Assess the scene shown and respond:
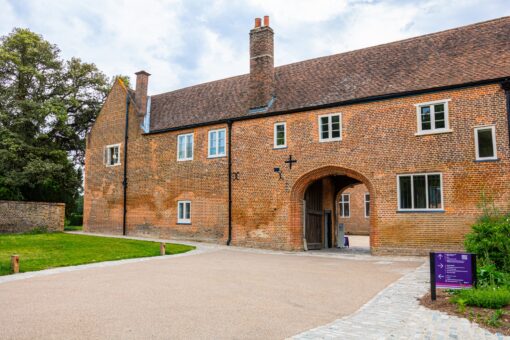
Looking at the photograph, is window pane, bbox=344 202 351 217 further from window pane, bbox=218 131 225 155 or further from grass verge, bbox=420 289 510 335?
grass verge, bbox=420 289 510 335

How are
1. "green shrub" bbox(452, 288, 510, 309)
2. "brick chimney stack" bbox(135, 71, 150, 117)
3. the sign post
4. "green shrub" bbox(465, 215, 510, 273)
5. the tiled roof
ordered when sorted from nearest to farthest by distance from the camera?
"green shrub" bbox(452, 288, 510, 309)
the sign post
"green shrub" bbox(465, 215, 510, 273)
the tiled roof
"brick chimney stack" bbox(135, 71, 150, 117)

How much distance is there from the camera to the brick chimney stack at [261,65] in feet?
70.8

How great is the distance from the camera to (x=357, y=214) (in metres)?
38.7

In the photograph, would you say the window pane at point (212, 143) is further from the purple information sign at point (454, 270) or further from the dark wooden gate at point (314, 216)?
the purple information sign at point (454, 270)

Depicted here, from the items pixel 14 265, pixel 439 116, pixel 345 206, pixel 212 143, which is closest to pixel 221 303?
pixel 14 265

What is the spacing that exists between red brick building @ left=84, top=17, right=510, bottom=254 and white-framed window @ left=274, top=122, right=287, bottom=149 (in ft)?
0.18

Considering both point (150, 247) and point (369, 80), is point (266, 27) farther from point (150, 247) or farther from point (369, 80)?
point (150, 247)

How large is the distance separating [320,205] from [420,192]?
6747 mm

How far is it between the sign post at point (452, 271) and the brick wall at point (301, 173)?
320 inches

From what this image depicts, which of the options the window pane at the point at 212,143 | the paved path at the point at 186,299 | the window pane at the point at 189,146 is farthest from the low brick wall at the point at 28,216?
the paved path at the point at 186,299

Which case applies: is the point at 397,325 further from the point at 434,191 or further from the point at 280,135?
the point at 280,135

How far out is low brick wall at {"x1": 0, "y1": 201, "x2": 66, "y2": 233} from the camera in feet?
77.7

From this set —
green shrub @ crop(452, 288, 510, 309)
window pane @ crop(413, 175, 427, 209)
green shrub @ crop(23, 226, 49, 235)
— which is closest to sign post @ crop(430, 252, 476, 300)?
green shrub @ crop(452, 288, 510, 309)

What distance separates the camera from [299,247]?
784 inches
